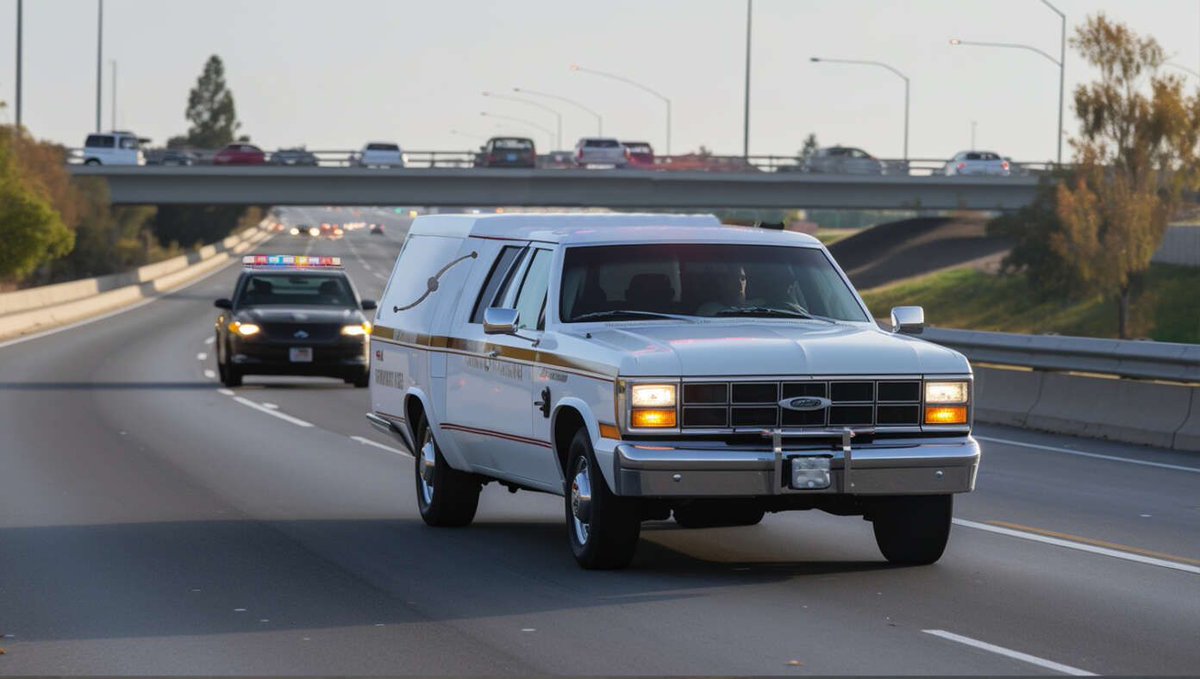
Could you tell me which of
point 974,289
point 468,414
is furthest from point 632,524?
point 974,289

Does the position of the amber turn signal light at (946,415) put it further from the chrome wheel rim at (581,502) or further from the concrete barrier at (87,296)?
the concrete barrier at (87,296)

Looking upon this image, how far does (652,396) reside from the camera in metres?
10.6

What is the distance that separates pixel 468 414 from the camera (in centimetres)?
1290

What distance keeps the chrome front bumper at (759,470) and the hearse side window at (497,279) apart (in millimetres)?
2586

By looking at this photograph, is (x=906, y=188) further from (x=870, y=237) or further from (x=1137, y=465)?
(x=1137, y=465)

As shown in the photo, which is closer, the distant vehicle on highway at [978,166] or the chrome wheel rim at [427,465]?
the chrome wheel rim at [427,465]

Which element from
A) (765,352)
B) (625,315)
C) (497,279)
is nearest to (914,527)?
(765,352)

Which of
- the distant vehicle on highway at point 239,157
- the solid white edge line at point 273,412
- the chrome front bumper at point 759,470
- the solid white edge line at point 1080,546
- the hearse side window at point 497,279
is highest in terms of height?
the distant vehicle on highway at point 239,157

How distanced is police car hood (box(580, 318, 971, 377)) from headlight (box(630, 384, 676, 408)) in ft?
0.22

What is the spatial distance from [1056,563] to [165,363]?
27.4m

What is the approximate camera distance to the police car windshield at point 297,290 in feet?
98.2

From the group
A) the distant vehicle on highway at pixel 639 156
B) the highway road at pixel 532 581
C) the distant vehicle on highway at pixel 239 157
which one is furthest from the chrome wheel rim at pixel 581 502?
the distant vehicle on highway at pixel 639 156

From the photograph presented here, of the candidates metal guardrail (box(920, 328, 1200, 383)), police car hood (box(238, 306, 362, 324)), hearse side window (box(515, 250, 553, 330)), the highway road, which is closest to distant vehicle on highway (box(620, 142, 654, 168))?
police car hood (box(238, 306, 362, 324))

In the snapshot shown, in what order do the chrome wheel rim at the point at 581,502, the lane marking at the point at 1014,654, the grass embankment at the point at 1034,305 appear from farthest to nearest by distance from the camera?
the grass embankment at the point at 1034,305 → the chrome wheel rim at the point at 581,502 → the lane marking at the point at 1014,654
